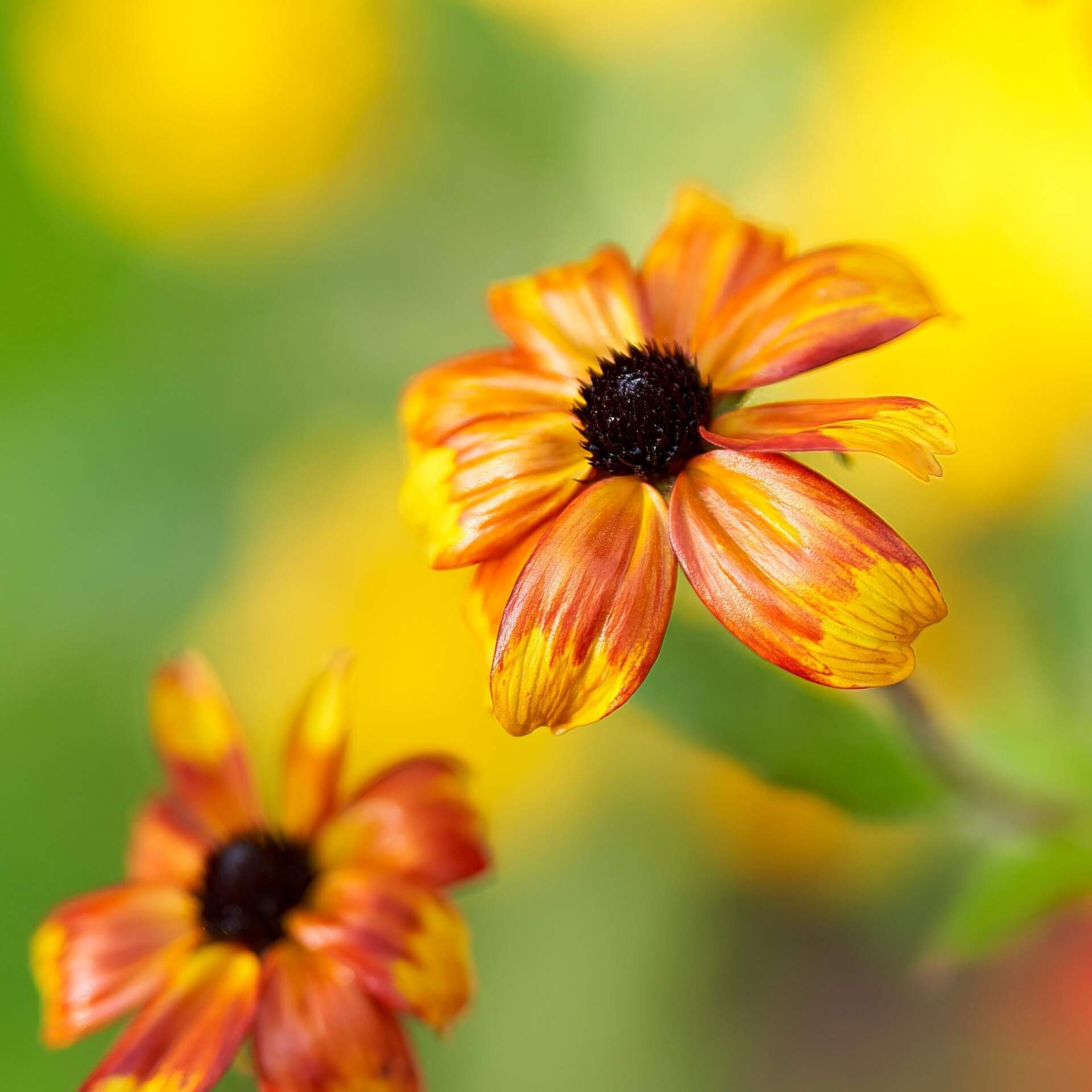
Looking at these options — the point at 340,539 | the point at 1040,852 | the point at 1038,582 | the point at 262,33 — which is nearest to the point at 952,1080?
the point at 1040,852

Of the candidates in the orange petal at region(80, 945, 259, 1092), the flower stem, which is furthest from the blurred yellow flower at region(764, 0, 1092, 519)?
the orange petal at region(80, 945, 259, 1092)

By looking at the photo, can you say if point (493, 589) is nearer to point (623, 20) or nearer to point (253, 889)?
point (253, 889)

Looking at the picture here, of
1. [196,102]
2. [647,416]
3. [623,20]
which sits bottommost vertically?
[647,416]

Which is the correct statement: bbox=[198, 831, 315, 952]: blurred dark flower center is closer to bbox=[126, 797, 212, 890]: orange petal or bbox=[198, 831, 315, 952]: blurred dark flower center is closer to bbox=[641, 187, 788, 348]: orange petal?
bbox=[126, 797, 212, 890]: orange petal

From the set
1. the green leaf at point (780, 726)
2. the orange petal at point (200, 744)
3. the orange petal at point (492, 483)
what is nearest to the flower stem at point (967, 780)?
the green leaf at point (780, 726)

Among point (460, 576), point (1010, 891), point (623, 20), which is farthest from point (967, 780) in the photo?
point (623, 20)

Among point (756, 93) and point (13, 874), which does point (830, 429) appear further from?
point (13, 874)

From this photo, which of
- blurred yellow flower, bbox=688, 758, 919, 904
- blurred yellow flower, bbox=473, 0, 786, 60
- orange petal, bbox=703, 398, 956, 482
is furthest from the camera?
blurred yellow flower, bbox=473, 0, 786, 60
